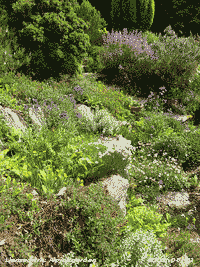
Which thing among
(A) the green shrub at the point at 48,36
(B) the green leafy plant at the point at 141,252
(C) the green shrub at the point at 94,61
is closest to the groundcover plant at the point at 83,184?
(B) the green leafy plant at the point at 141,252

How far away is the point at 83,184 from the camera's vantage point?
11.4 ft

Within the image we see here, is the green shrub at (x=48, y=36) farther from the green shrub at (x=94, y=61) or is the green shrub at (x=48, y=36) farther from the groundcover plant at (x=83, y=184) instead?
the green shrub at (x=94, y=61)

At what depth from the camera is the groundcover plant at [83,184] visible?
2.62 metres

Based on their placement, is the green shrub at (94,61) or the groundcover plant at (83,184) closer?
the groundcover plant at (83,184)

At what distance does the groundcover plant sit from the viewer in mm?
2615

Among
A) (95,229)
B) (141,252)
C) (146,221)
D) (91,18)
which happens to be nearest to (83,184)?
(95,229)

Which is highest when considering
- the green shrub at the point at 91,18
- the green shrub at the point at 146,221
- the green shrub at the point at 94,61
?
Result: the green shrub at the point at 91,18

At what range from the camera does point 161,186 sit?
4.01 metres

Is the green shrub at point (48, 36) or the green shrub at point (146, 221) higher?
the green shrub at point (48, 36)

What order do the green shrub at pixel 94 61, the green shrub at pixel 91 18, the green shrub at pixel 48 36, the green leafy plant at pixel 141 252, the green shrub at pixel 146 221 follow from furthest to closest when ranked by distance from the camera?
the green shrub at pixel 91 18 → the green shrub at pixel 94 61 → the green shrub at pixel 48 36 → the green shrub at pixel 146 221 → the green leafy plant at pixel 141 252

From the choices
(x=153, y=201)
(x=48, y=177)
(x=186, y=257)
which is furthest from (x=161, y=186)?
(x=48, y=177)

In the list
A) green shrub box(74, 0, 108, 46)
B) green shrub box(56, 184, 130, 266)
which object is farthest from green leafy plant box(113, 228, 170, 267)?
green shrub box(74, 0, 108, 46)

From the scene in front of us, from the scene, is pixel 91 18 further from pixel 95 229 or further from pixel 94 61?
pixel 95 229

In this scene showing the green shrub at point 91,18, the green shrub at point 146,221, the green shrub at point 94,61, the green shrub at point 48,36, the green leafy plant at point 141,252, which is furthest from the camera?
the green shrub at point 91,18
